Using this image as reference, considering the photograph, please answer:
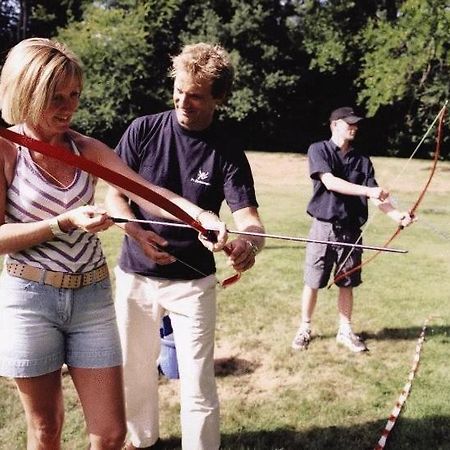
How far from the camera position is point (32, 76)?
6.09 feet

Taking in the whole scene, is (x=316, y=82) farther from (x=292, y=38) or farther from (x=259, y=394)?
(x=259, y=394)

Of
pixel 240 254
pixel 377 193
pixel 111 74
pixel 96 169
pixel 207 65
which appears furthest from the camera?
pixel 111 74

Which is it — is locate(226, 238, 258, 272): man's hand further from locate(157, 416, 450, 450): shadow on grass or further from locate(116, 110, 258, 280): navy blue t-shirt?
locate(157, 416, 450, 450): shadow on grass

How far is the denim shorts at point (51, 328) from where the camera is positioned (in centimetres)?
197

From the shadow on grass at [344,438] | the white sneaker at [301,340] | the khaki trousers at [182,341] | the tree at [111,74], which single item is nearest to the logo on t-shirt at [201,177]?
the khaki trousers at [182,341]

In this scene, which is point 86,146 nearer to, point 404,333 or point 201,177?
point 201,177

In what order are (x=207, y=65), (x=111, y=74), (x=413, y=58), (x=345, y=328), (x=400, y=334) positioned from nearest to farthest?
1. (x=207, y=65)
2. (x=345, y=328)
3. (x=400, y=334)
4. (x=413, y=58)
5. (x=111, y=74)

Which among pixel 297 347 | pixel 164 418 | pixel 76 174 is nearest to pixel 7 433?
pixel 164 418

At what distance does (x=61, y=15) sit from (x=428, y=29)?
20045 mm

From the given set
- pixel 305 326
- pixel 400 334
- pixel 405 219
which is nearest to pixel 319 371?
pixel 305 326

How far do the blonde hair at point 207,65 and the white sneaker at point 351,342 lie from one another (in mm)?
2608

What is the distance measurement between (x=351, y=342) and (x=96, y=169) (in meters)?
3.11

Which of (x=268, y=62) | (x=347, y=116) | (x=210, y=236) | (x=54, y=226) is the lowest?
(x=210, y=236)

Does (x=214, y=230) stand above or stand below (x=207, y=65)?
below
